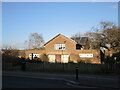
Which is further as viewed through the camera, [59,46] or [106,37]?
[59,46]

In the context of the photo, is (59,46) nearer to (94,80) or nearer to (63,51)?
(63,51)

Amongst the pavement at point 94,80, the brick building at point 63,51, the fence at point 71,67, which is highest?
the brick building at point 63,51

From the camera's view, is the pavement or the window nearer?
the pavement

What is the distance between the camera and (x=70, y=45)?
4331cm

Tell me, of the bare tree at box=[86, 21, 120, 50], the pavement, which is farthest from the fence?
the bare tree at box=[86, 21, 120, 50]

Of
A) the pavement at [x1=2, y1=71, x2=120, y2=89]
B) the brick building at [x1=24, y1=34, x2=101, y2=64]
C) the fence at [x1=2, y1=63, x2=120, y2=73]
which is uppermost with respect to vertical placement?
the brick building at [x1=24, y1=34, x2=101, y2=64]

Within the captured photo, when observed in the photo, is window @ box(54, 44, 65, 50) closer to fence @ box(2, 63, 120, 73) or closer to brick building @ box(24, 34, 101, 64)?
brick building @ box(24, 34, 101, 64)

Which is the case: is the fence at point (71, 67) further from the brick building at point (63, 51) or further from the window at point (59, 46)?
the window at point (59, 46)

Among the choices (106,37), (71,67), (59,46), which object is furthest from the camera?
(59,46)

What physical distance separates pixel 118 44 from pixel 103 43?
9.11 feet

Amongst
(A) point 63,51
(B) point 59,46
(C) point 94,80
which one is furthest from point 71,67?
(B) point 59,46

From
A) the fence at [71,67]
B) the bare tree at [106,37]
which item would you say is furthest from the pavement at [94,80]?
the bare tree at [106,37]

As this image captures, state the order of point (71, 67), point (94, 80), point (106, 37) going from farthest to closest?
1. point (106, 37)
2. point (71, 67)
3. point (94, 80)

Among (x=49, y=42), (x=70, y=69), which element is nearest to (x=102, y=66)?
(x=70, y=69)
